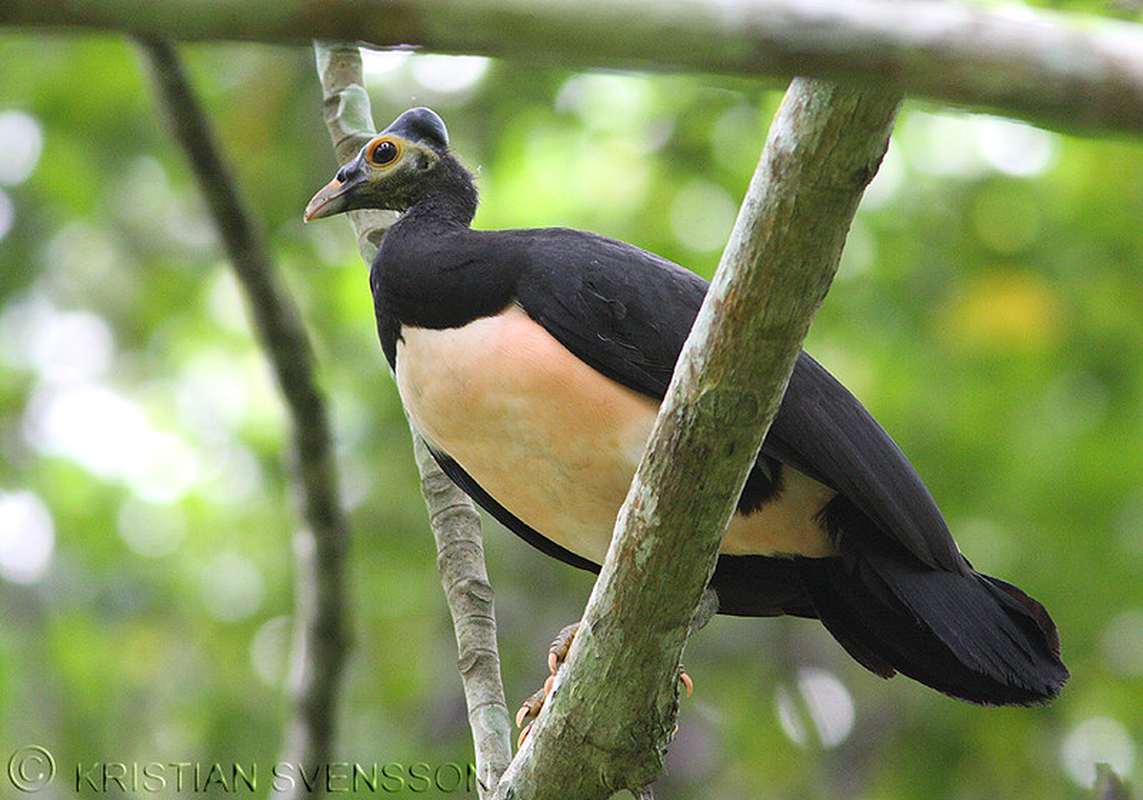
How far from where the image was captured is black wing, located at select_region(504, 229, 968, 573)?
373 centimetres

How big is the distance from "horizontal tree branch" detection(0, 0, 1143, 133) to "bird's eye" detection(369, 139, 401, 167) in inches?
148

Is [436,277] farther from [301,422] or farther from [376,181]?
[301,422]

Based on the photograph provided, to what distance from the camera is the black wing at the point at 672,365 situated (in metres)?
3.73

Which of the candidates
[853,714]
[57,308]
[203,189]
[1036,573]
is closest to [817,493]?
[203,189]

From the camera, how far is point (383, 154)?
4.85m

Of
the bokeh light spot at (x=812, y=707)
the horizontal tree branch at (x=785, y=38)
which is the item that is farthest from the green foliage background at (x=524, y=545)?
the horizontal tree branch at (x=785, y=38)

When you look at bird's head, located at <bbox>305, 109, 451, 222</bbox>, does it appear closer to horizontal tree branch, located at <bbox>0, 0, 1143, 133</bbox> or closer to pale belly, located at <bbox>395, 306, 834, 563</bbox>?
A: pale belly, located at <bbox>395, 306, 834, 563</bbox>

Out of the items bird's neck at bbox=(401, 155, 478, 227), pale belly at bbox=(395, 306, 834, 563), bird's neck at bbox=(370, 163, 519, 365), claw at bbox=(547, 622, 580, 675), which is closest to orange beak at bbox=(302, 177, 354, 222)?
bird's neck at bbox=(401, 155, 478, 227)

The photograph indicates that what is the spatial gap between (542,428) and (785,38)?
2.78m

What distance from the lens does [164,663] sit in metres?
9.23

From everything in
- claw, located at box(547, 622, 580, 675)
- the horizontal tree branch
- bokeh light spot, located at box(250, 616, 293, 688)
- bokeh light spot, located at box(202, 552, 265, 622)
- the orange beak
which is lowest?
the horizontal tree branch

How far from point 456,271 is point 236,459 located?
261 inches

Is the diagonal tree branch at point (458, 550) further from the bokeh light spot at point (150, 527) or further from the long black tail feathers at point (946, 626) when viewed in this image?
the bokeh light spot at point (150, 527)

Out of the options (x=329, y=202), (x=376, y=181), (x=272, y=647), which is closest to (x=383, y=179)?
(x=376, y=181)
